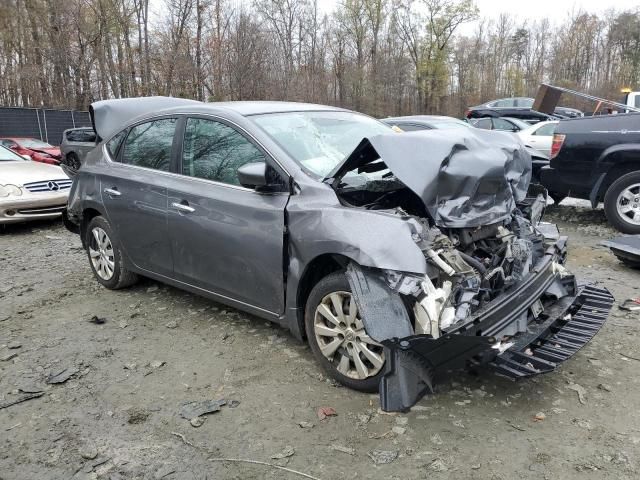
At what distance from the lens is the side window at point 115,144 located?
15.9 feet

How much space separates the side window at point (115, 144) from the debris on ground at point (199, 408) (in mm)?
2687

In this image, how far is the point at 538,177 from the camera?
24.8 feet

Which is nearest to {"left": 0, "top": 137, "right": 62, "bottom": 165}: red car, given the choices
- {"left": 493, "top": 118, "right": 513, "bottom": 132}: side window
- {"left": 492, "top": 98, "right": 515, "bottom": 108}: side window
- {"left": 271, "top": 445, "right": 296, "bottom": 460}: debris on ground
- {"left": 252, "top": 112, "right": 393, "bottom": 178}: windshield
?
{"left": 493, "top": 118, "right": 513, "bottom": 132}: side window

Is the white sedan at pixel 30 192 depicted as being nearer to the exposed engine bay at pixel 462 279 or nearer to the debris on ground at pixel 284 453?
the exposed engine bay at pixel 462 279

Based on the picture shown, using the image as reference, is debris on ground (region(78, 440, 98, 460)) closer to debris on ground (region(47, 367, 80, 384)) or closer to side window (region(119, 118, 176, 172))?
debris on ground (region(47, 367, 80, 384))

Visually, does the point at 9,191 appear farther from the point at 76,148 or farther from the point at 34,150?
the point at 34,150

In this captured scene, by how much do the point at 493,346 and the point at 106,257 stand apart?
148 inches

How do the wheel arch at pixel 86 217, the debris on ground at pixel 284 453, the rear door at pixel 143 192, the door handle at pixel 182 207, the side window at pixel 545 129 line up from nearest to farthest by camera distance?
the debris on ground at pixel 284 453 → the door handle at pixel 182 207 → the rear door at pixel 143 192 → the wheel arch at pixel 86 217 → the side window at pixel 545 129

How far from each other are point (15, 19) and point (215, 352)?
32399mm

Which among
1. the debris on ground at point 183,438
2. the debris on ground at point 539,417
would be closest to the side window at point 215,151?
the debris on ground at point 183,438

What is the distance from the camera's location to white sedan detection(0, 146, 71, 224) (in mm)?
7867

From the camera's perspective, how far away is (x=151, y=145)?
4480 millimetres

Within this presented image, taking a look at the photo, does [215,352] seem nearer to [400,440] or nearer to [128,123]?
[400,440]

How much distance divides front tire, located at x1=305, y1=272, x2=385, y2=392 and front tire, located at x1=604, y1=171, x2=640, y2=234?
16.9 feet
